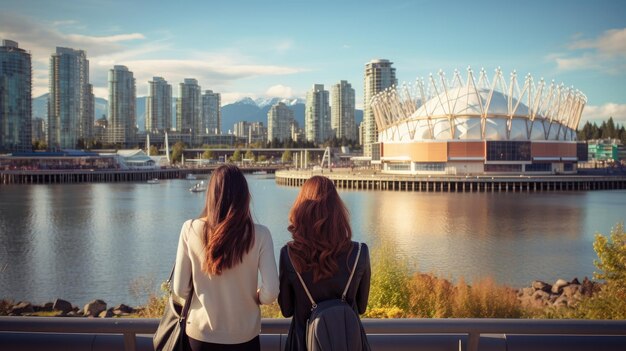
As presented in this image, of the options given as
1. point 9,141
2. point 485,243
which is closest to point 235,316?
point 485,243

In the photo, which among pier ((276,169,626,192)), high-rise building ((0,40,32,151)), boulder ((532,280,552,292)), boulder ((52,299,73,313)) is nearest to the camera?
boulder ((52,299,73,313))

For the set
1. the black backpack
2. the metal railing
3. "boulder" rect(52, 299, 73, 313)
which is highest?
the black backpack

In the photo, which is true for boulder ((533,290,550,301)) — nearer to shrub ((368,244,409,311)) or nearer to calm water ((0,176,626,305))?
calm water ((0,176,626,305))

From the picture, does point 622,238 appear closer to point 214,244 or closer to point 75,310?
point 214,244

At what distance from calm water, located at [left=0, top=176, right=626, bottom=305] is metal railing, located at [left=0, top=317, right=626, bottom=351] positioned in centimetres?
623

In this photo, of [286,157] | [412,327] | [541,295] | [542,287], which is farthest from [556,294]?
[286,157]

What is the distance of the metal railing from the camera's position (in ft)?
11.1

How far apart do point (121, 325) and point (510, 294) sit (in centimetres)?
1193

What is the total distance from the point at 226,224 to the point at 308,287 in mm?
523

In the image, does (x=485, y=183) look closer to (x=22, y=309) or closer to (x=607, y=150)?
(x=22, y=309)

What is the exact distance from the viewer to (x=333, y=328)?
2936 mm

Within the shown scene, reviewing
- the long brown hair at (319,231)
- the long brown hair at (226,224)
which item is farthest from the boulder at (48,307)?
the long brown hair at (319,231)

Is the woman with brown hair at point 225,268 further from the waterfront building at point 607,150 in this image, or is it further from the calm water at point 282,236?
the waterfront building at point 607,150

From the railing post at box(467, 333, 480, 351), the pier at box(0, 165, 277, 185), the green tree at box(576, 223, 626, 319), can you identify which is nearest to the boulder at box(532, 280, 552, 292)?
the green tree at box(576, 223, 626, 319)
